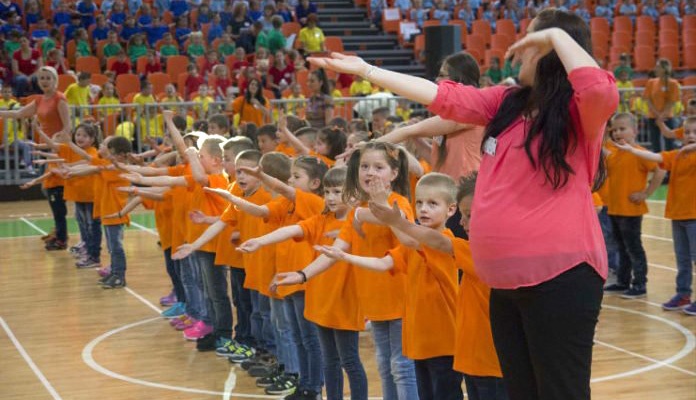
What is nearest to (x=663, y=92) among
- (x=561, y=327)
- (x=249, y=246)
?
(x=249, y=246)

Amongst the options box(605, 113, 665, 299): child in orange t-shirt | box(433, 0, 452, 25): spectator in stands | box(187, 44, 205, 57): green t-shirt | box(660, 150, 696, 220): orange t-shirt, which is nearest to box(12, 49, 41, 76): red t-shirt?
box(187, 44, 205, 57): green t-shirt

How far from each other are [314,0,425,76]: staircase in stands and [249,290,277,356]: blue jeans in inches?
589

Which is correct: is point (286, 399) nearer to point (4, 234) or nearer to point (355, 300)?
point (355, 300)

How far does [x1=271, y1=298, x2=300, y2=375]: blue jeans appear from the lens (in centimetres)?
630

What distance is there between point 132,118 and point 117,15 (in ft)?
15.2

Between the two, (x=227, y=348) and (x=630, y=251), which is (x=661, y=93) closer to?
(x=630, y=251)

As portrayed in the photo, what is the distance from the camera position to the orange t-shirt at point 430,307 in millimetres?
4590

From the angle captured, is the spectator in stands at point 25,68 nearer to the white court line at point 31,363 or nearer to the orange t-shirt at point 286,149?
the white court line at point 31,363

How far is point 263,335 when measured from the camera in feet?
23.5

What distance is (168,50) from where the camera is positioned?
64.4 feet

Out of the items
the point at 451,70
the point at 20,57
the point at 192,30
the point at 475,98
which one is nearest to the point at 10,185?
the point at 20,57

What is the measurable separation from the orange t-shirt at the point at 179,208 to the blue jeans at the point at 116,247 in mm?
1896

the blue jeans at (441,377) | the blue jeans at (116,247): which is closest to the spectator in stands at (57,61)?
the blue jeans at (116,247)

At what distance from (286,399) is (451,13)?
18.5m
